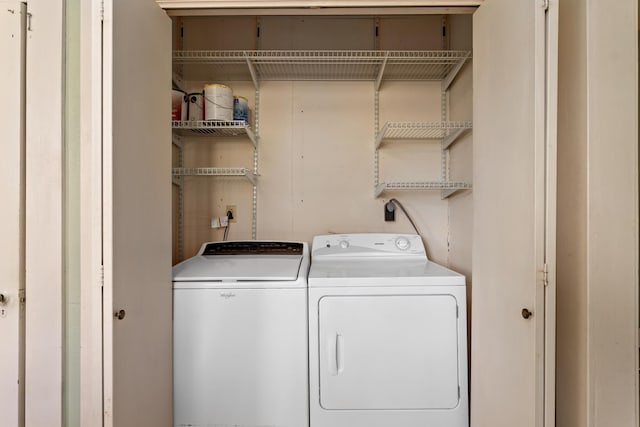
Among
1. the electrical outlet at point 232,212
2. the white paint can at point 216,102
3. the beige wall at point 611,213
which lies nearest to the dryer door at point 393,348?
the beige wall at point 611,213

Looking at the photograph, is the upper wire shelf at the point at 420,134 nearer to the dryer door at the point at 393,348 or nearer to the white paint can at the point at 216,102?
the white paint can at the point at 216,102

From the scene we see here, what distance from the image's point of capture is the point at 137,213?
1092 mm

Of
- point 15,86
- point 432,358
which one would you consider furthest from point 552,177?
point 15,86

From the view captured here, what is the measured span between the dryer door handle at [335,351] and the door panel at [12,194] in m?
1.10

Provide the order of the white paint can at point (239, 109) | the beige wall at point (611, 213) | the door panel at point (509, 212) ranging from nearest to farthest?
the beige wall at point (611, 213) < the door panel at point (509, 212) < the white paint can at point (239, 109)

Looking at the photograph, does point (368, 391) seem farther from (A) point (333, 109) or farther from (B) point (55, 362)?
(A) point (333, 109)

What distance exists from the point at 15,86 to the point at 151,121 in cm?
41

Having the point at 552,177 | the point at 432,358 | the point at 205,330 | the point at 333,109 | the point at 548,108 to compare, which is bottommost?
the point at 432,358

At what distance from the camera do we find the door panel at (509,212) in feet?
2.87

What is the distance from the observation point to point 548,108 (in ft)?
2.77

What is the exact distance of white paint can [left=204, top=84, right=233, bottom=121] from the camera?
174 centimetres

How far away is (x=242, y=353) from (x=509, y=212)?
1.19 metres

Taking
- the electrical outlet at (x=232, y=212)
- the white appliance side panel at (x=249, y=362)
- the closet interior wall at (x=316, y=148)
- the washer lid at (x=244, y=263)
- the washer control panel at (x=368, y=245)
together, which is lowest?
the white appliance side panel at (x=249, y=362)

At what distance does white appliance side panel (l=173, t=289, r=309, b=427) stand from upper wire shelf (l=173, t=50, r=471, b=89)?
4.35ft
